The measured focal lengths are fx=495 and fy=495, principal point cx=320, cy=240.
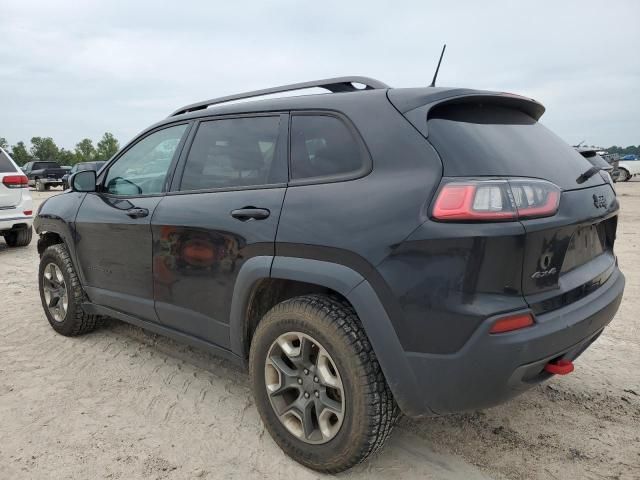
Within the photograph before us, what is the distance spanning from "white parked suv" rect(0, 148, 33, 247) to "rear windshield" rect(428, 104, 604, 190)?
26.0 ft

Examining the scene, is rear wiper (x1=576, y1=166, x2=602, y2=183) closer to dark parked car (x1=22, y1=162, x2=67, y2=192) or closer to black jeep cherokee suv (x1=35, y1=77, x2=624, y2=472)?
black jeep cherokee suv (x1=35, y1=77, x2=624, y2=472)

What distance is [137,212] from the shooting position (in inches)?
125

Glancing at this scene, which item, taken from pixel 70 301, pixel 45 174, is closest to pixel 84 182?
pixel 70 301

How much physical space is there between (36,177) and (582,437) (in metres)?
31.3

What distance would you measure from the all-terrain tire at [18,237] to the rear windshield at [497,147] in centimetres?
873

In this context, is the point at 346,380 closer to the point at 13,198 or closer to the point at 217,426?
the point at 217,426

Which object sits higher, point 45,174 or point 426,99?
point 426,99

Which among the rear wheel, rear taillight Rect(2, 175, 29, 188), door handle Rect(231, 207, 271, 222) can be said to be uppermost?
door handle Rect(231, 207, 271, 222)

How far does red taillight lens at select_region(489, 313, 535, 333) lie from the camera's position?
1812 mm

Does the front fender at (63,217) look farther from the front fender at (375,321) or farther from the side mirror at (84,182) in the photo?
the front fender at (375,321)

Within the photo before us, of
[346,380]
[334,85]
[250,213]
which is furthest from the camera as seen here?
[334,85]

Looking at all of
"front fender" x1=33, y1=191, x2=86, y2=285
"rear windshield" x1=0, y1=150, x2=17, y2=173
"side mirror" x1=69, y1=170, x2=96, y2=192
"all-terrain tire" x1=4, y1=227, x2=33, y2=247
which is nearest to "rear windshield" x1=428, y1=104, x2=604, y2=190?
"side mirror" x1=69, y1=170, x2=96, y2=192

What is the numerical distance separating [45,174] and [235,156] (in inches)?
1157

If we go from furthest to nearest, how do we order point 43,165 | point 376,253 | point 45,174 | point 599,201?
point 43,165, point 45,174, point 599,201, point 376,253
